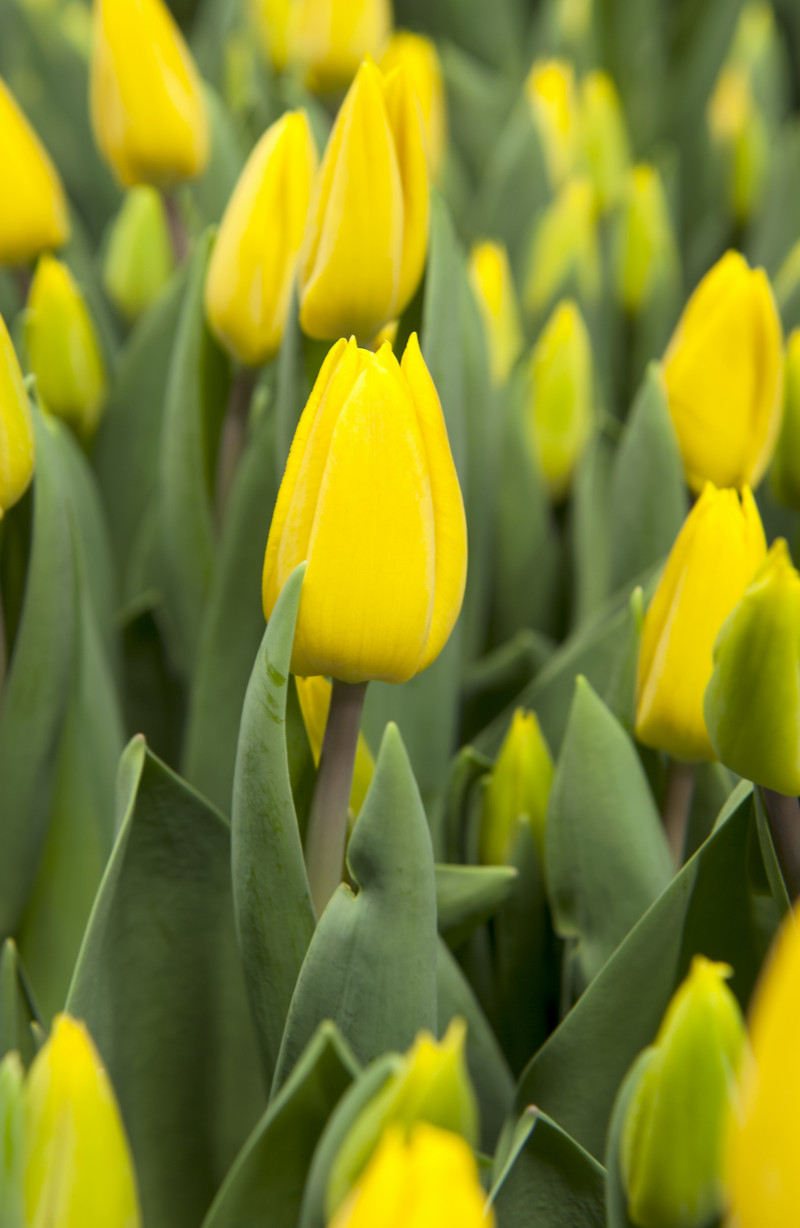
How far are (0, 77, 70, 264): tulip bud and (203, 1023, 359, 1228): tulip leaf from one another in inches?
14.0

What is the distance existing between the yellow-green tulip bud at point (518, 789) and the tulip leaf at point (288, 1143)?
5.8 inches

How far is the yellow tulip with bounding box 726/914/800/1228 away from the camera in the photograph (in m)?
0.19

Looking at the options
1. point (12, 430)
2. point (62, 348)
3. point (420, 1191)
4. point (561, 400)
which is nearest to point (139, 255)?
point (62, 348)

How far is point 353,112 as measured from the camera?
0.37 meters

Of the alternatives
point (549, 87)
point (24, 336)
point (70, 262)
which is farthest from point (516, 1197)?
point (549, 87)

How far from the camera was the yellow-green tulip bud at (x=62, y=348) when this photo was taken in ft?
1.77

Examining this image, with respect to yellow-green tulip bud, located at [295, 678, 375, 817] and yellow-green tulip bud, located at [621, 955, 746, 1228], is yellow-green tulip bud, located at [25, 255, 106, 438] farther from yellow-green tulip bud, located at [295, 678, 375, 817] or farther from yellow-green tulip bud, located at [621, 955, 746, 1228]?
yellow-green tulip bud, located at [621, 955, 746, 1228]

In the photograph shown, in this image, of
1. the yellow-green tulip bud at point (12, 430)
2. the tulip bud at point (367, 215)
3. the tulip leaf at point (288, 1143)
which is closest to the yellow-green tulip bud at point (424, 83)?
the tulip bud at point (367, 215)

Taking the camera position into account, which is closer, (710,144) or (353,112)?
(353,112)

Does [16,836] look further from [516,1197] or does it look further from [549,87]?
[549,87]

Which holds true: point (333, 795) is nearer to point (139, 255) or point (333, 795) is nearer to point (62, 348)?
point (62, 348)

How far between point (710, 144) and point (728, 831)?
2.42 ft

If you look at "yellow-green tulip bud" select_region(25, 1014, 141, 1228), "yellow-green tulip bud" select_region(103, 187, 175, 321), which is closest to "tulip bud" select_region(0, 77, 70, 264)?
"yellow-green tulip bud" select_region(103, 187, 175, 321)

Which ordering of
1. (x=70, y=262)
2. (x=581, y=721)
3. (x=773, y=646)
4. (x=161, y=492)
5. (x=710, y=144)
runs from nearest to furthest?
(x=773, y=646) → (x=581, y=721) → (x=161, y=492) → (x=70, y=262) → (x=710, y=144)
